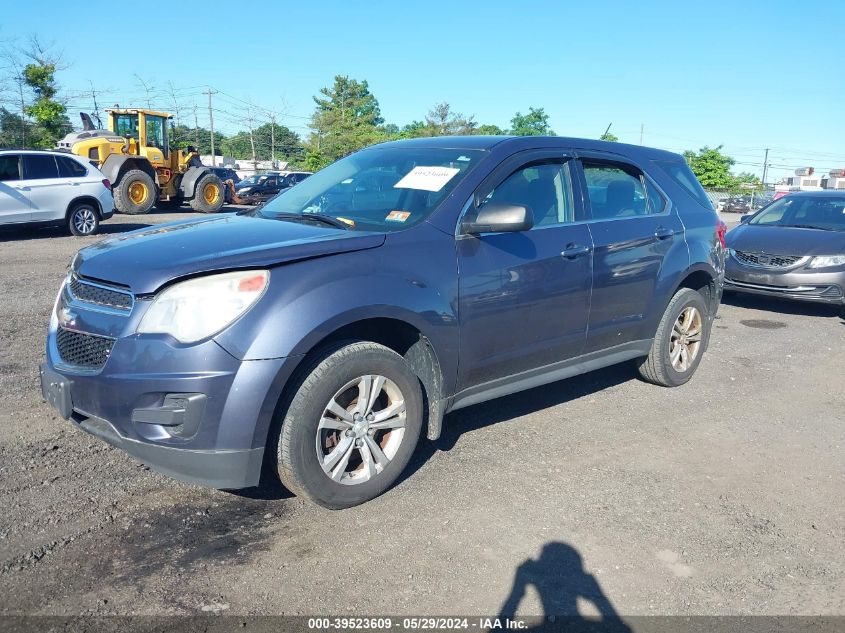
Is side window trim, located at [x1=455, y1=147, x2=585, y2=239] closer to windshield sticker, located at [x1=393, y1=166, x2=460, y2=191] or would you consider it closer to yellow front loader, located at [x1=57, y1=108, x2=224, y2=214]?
windshield sticker, located at [x1=393, y1=166, x2=460, y2=191]

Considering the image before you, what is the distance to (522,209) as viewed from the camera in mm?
3867

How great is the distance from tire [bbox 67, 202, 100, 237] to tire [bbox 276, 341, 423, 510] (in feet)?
42.0

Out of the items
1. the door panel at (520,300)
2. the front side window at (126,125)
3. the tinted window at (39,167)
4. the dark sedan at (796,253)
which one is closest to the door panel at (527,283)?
the door panel at (520,300)

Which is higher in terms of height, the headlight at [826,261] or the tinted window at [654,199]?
the tinted window at [654,199]

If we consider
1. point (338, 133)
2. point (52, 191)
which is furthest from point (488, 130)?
point (52, 191)

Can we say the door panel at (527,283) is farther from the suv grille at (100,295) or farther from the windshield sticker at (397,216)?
the suv grille at (100,295)

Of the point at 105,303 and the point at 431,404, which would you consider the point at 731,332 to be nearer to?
the point at 431,404

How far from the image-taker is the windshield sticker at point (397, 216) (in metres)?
3.94

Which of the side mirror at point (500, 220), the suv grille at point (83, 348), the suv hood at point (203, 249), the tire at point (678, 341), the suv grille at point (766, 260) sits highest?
the side mirror at point (500, 220)

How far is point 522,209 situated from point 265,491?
202 centimetres

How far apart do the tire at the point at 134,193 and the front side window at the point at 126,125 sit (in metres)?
2.72

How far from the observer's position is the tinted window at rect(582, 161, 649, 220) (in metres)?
4.84

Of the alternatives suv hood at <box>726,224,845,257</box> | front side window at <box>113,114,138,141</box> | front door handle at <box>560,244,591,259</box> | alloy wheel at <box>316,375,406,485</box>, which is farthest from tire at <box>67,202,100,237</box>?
alloy wheel at <box>316,375,406,485</box>

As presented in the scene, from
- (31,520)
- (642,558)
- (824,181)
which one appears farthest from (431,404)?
(824,181)
